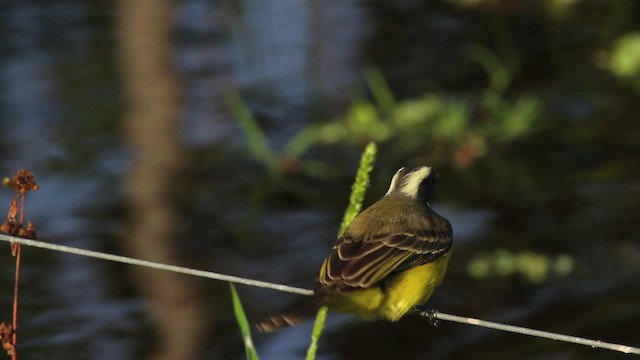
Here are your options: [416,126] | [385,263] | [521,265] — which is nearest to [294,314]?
[385,263]

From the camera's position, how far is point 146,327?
6.93 metres

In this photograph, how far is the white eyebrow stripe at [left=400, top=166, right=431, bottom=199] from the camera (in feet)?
15.8

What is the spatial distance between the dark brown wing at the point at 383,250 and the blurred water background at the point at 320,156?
2.27m

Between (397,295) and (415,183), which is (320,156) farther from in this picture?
(397,295)

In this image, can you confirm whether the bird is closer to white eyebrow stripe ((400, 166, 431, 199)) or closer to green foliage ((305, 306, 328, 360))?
white eyebrow stripe ((400, 166, 431, 199))

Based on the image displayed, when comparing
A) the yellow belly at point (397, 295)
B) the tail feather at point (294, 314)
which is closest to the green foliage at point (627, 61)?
the yellow belly at point (397, 295)

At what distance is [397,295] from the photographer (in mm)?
4297

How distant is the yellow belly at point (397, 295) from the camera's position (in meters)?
4.16

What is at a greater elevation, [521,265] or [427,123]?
[427,123]

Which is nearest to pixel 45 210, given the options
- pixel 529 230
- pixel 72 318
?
pixel 72 318

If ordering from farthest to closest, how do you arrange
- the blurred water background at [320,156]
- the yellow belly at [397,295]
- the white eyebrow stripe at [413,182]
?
the blurred water background at [320,156], the white eyebrow stripe at [413,182], the yellow belly at [397,295]

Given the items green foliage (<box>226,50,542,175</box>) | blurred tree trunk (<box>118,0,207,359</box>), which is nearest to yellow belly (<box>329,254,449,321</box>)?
blurred tree trunk (<box>118,0,207,359</box>)

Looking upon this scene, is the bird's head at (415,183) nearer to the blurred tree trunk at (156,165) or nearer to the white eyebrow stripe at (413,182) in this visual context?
the white eyebrow stripe at (413,182)

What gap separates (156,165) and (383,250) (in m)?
4.88
